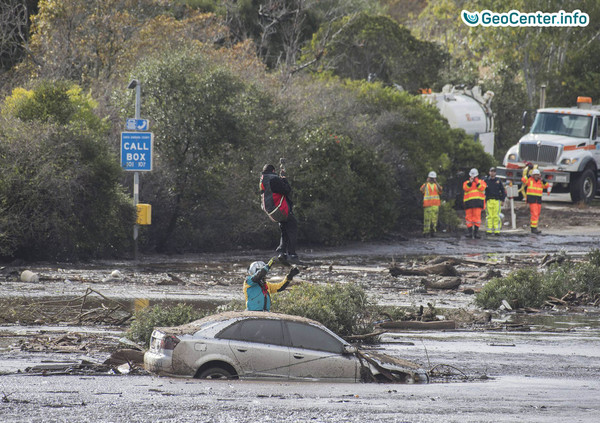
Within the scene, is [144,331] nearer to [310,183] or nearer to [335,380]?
[335,380]

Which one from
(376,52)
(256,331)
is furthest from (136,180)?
(376,52)

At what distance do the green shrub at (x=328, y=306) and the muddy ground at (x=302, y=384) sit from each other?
0.63 meters

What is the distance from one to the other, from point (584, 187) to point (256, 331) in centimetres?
3017

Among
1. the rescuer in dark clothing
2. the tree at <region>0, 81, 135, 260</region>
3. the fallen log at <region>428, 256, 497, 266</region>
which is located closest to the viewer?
the rescuer in dark clothing

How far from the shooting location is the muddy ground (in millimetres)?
10891

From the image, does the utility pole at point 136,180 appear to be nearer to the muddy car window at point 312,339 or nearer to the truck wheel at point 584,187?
the muddy car window at point 312,339

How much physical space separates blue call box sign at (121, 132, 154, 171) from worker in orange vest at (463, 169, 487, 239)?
1101 centimetres

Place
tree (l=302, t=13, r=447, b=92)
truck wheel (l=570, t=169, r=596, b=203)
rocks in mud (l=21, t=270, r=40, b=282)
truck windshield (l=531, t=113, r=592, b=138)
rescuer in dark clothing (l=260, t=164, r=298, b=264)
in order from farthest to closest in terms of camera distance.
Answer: tree (l=302, t=13, r=447, b=92) < truck windshield (l=531, t=113, r=592, b=138) < truck wheel (l=570, t=169, r=596, b=203) < rocks in mud (l=21, t=270, r=40, b=282) < rescuer in dark clothing (l=260, t=164, r=298, b=264)

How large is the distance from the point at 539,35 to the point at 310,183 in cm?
2957

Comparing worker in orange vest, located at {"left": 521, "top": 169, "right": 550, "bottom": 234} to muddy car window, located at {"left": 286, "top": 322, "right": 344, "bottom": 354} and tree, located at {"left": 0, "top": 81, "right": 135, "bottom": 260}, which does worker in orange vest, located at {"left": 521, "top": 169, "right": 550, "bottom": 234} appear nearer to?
tree, located at {"left": 0, "top": 81, "right": 135, "bottom": 260}

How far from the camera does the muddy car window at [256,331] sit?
12.5 m

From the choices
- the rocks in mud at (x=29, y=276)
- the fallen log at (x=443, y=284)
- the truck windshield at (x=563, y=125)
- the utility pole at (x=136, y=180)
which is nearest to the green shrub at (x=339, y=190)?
the utility pole at (x=136, y=180)

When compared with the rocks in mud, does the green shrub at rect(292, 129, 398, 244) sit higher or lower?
higher

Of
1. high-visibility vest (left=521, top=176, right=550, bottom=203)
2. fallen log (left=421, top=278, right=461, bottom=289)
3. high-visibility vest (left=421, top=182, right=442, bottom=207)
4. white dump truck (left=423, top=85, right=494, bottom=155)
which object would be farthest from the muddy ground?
white dump truck (left=423, top=85, right=494, bottom=155)
